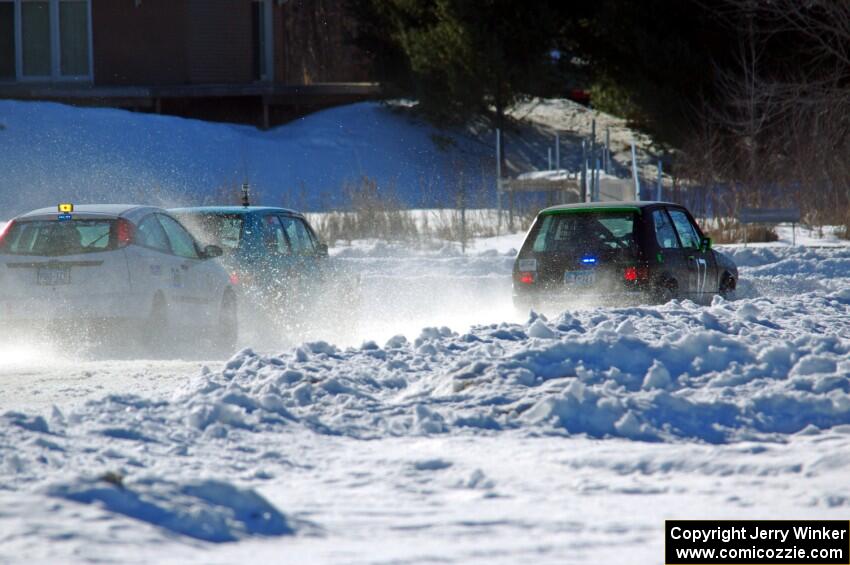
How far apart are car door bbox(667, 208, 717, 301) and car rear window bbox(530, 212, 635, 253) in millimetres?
947

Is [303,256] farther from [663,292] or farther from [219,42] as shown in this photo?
[219,42]

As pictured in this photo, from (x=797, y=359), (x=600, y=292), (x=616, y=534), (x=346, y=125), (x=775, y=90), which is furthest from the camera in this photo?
(x=346, y=125)

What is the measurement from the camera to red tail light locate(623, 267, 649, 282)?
14.9 metres

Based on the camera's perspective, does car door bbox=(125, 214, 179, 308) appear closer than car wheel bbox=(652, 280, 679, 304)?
Result: Yes

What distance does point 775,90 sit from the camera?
36219mm

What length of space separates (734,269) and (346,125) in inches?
1111

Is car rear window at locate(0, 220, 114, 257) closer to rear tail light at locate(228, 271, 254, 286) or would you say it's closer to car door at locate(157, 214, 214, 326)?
car door at locate(157, 214, 214, 326)

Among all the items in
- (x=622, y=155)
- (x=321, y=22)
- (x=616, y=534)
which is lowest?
(x=616, y=534)

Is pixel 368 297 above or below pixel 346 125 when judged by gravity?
below

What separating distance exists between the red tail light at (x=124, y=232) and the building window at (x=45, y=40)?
29210 millimetres

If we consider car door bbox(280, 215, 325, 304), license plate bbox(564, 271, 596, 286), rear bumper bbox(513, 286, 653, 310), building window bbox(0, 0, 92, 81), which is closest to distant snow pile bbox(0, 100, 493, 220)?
building window bbox(0, 0, 92, 81)

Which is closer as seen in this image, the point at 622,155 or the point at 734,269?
the point at 734,269

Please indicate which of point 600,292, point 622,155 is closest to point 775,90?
point 622,155

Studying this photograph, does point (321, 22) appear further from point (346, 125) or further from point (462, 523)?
point (462, 523)
